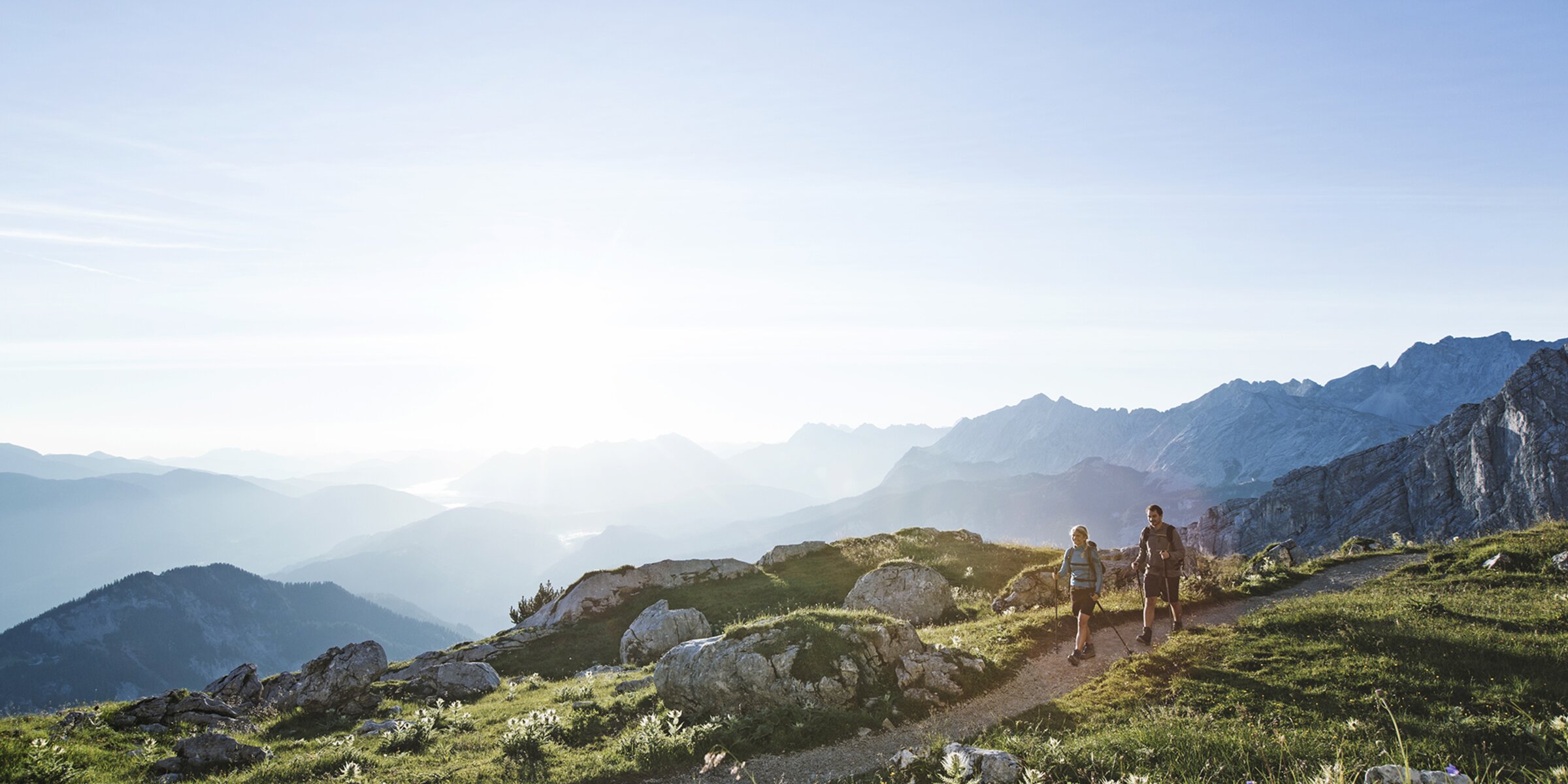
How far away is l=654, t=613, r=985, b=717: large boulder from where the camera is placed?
18078 millimetres

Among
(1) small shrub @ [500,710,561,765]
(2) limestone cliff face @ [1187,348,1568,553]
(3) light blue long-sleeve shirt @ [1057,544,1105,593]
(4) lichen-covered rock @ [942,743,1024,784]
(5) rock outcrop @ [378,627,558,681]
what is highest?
(3) light blue long-sleeve shirt @ [1057,544,1105,593]

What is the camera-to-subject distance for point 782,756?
15.6 meters

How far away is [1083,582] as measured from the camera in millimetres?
19547

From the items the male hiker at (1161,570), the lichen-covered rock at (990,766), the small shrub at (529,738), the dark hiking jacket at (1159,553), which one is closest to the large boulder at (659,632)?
the small shrub at (529,738)

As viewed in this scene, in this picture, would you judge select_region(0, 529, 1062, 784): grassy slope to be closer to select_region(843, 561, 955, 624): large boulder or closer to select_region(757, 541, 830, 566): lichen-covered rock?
Result: select_region(843, 561, 955, 624): large boulder

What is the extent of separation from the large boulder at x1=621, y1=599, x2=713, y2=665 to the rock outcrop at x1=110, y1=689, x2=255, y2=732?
1405 centimetres

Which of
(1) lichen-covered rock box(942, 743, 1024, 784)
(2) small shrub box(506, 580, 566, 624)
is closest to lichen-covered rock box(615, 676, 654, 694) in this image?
(1) lichen-covered rock box(942, 743, 1024, 784)

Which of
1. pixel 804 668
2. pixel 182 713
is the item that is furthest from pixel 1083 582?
pixel 182 713

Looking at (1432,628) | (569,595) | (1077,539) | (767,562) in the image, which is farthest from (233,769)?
Answer: (767,562)

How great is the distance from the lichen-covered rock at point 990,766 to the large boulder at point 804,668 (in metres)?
6.92

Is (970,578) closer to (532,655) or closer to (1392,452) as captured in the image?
(532,655)

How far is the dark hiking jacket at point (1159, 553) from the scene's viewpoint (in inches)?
786

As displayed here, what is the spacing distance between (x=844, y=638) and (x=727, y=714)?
3.68m

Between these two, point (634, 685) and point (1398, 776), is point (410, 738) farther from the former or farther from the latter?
point (1398, 776)
